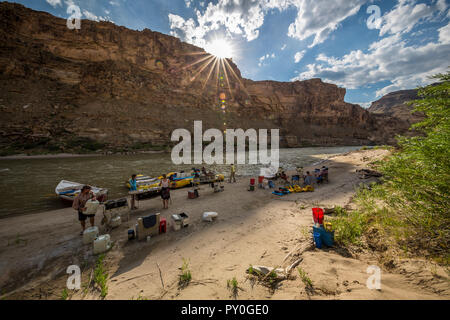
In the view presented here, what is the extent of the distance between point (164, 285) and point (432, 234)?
4708mm

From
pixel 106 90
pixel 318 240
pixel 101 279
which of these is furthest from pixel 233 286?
pixel 106 90

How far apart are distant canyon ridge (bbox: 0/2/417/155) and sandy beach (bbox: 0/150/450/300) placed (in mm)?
35300

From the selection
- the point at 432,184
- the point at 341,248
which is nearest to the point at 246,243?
the point at 341,248

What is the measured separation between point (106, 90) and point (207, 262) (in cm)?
5602

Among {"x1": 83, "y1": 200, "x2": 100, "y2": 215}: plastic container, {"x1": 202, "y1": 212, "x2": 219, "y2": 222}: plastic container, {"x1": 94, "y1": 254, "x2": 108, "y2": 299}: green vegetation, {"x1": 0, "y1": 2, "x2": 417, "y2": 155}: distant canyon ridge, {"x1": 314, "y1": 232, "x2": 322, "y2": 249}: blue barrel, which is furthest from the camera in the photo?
{"x1": 0, "y1": 2, "x2": 417, "y2": 155}: distant canyon ridge

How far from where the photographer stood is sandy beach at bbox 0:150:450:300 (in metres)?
2.31

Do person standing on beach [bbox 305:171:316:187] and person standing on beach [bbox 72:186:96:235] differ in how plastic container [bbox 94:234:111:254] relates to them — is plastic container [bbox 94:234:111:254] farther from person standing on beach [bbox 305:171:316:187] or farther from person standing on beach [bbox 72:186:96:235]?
person standing on beach [bbox 305:171:316:187]

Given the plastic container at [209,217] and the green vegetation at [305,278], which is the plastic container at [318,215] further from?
the plastic container at [209,217]

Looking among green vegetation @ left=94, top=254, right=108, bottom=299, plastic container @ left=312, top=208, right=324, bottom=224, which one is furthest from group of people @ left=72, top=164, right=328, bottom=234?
plastic container @ left=312, top=208, right=324, bottom=224

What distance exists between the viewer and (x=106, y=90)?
144 ft

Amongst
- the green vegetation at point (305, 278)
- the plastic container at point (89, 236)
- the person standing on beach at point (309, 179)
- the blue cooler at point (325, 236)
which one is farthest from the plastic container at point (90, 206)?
the person standing on beach at point (309, 179)

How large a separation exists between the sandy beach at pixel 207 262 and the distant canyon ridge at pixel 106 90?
35.3 m

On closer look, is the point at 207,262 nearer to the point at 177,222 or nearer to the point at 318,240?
the point at 177,222

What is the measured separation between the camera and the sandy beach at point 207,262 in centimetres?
231
